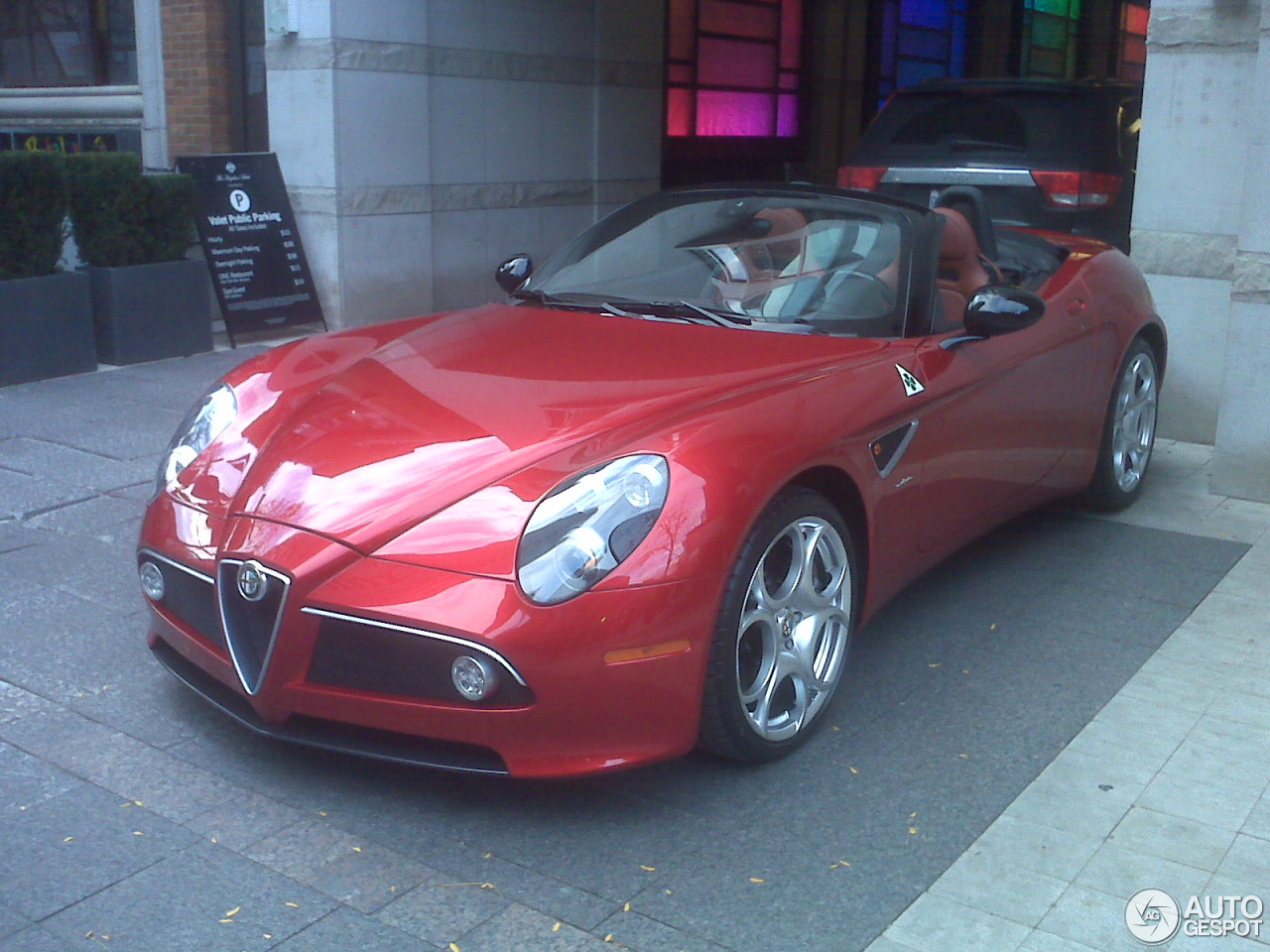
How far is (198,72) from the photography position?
1155cm

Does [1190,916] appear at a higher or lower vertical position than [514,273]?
lower

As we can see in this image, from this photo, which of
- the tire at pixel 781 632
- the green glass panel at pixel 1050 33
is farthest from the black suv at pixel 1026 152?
the green glass panel at pixel 1050 33

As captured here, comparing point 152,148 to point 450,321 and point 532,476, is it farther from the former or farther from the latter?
point 532,476

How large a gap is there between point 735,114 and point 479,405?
487 inches

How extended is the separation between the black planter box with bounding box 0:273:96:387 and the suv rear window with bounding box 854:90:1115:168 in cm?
496

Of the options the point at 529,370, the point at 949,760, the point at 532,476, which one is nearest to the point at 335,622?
the point at 532,476

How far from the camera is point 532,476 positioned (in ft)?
10.6

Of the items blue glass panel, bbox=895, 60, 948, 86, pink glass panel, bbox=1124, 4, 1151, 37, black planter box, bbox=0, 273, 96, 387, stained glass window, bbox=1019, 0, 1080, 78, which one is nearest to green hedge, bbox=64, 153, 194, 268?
black planter box, bbox=0, 273, 96, 387

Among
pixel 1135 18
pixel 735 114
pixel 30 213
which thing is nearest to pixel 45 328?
pixel 30 213

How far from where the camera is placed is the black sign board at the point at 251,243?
9195mm

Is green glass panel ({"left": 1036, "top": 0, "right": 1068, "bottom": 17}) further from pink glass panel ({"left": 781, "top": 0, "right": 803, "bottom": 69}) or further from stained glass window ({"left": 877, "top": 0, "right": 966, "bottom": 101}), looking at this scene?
pink glass panel ({"left": 781, "top": 0, "right": 803, "bottom": 69})

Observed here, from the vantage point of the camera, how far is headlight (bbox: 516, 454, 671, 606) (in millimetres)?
3023

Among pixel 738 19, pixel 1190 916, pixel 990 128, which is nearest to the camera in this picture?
pixel 1190 916

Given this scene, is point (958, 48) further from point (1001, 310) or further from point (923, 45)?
point (1001, 310)
